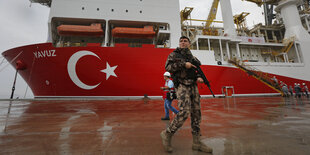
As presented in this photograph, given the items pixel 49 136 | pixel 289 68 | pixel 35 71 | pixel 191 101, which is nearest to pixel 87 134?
pixel 49 136

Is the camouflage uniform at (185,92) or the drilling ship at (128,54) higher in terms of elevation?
the drilling ship at (128,54)

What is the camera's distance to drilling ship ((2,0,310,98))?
7312 mm

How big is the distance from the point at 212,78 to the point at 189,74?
8.40 metres

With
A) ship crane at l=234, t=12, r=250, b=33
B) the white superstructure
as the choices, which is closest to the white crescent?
the white superstructure

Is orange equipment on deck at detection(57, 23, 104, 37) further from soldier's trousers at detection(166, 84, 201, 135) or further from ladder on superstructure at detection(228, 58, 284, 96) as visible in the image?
ladder on superstructure at detection(228, 58, 284, 96)

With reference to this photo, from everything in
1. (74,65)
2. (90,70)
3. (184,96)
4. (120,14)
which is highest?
(120,14)

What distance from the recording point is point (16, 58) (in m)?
7.82

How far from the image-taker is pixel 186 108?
1.42m

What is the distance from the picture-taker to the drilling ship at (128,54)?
7.31 meters

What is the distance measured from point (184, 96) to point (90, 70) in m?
7.05

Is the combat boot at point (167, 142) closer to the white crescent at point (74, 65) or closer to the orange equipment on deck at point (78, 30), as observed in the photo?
the white crescent at point (74, 65)

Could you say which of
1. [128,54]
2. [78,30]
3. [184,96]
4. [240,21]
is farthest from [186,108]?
[240,21]

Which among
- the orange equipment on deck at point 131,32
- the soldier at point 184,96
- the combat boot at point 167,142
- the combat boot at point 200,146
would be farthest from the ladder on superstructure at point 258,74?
the combat boot at point 167,142

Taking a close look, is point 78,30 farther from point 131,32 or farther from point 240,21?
point 240,21
